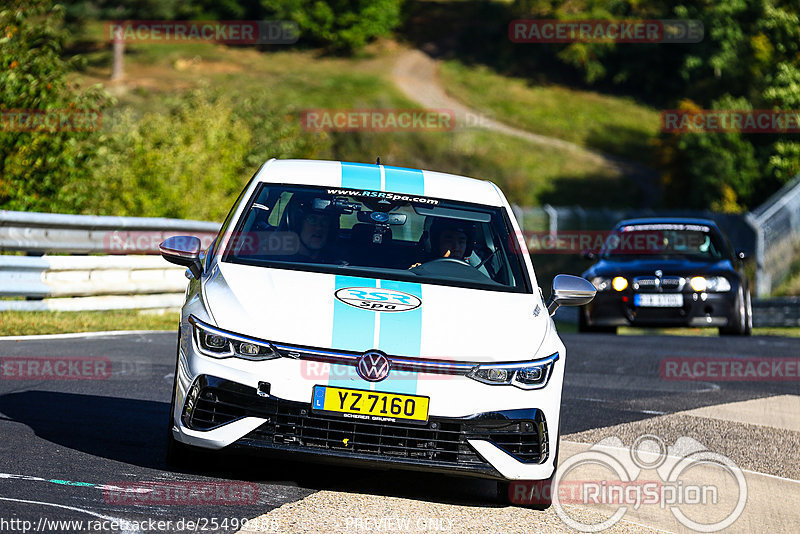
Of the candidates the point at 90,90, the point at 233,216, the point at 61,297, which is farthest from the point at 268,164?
the point at 90,90

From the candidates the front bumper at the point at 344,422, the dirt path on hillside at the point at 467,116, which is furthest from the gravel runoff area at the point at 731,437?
the dirt path on hillside at the point at 467,116

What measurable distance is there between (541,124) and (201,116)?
4680cm

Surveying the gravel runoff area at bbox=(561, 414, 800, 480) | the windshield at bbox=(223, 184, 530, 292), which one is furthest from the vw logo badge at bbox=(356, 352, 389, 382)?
the gravel runoff area at bbox=(561, 414, 800, 480)

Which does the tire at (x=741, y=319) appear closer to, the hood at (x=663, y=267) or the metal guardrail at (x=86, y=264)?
the hood at (x=663, y=267)

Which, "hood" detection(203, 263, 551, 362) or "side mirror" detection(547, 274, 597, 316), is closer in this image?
"hood" detection(203, 263, 551, 362)

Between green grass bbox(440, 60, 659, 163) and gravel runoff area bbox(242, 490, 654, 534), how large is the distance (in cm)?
6255

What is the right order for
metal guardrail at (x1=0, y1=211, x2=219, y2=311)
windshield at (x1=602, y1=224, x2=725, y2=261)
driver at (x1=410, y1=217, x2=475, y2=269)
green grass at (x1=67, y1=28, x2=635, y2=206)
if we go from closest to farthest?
driver at (x1=410, y1=217, x2=475, y2=269)
metal guardrail at (x1=0, y1=211, x2=219, y2=311)
windshield at (x1=602, y1=224, x2=725, y2=261)
green grass at (x1=67, y1=28, x2=635, y2=206)

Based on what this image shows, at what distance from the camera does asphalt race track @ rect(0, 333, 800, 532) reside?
5438mm

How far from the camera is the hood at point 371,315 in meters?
5.75

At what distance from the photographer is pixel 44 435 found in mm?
6938

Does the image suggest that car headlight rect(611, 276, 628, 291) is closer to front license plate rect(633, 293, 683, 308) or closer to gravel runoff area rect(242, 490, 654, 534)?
front license plate rect(633, 293, 683, 308)

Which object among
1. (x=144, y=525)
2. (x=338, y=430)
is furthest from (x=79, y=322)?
(x=144, y=525)

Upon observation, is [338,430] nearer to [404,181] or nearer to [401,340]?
[401,340]

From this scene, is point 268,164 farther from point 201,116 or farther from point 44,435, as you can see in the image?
point 201,116
